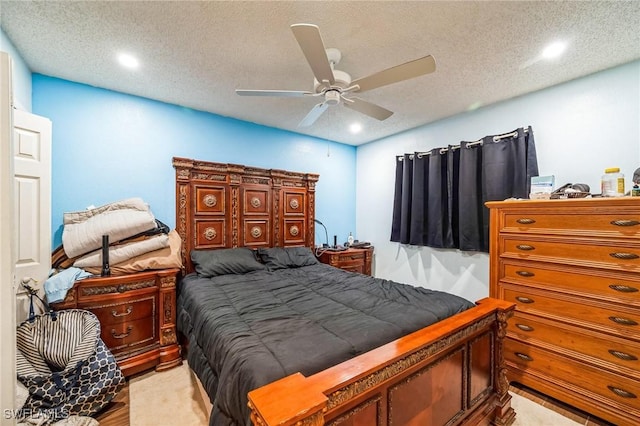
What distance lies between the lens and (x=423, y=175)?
3.55 meters

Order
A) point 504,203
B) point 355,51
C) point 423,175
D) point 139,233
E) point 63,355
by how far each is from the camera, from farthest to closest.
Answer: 1. point 423,175
2. point 139,233
3. point 504,203
4. point 355,51
5. point 63,355

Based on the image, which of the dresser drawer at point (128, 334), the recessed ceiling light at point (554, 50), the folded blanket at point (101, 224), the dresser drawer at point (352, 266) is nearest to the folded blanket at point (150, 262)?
the folded blanket at point (101, 224)

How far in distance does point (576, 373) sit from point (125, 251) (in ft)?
12.3

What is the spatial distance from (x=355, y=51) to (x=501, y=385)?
2.58 m

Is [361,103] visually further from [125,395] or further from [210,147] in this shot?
[125,395]

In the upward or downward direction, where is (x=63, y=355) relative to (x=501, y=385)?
upward

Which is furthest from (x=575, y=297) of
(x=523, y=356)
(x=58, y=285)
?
(x=58, y=285)

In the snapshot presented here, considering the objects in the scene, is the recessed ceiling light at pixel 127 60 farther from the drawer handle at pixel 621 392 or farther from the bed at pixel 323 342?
the drawer handle at pixel 621 392

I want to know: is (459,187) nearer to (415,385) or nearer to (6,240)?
(415,385)

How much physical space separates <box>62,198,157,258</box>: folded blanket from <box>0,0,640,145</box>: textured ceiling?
1215mm

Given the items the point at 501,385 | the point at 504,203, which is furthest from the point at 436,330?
the point at 504,203

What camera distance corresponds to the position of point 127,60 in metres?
2.11

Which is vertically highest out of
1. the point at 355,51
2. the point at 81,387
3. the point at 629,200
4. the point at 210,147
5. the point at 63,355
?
the point at 355,51

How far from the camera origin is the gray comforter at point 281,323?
1146 millimetres
